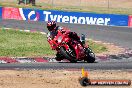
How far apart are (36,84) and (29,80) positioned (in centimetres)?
68

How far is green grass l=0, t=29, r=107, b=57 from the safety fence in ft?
34.0

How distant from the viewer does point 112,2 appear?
7388 cm

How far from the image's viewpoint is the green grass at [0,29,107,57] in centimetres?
2134

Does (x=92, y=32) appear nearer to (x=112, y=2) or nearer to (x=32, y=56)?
(x=32, y=56)

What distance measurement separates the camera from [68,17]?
42.0 meters

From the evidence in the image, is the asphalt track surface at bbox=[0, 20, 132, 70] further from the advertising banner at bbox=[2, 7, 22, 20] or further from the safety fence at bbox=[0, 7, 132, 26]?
the advertising banner at bbox=[2, 7, 22, 20]

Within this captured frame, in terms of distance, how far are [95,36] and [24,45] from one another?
8559 millimetres

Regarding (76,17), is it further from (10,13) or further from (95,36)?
(95,36)

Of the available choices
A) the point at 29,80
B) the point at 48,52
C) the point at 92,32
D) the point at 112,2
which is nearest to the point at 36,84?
the point at 29,80

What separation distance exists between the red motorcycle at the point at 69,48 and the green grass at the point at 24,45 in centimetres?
288

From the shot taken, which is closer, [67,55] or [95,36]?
[67,55]

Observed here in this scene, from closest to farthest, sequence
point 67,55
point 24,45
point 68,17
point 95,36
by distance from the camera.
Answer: point 67,55 < point 24,45 < point 95,36 < point 68,17

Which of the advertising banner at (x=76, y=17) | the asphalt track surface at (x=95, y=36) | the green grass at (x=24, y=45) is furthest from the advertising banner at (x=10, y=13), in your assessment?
the green grass at (x=24, y=45)

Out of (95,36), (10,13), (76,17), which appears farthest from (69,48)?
(10,13)
